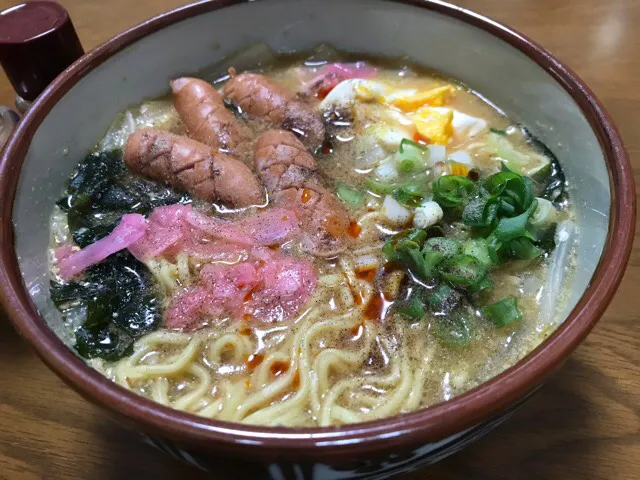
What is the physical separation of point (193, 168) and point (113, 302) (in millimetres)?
494

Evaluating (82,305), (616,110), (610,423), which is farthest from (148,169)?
(616,110)

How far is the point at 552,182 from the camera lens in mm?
1903

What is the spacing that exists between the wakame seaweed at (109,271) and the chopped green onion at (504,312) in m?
0.89

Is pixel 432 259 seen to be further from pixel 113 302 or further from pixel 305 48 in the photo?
pixel 305 48

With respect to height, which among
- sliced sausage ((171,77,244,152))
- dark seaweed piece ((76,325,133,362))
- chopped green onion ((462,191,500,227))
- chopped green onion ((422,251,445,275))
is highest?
sliced sausage ((171,77,244,152))

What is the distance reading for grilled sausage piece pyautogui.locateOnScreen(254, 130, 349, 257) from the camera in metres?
1.75

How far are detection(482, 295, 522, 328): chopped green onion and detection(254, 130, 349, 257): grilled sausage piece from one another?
1.50 ft

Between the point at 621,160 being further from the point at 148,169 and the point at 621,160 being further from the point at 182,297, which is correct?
the point at 148,169

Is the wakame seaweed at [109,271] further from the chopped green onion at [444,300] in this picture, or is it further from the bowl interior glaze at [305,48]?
the chopped green onion at [444,300]

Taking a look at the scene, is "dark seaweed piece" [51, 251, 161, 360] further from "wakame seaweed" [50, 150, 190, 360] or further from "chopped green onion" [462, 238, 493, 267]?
"chopped green onion" [462, 238, 493, 267]

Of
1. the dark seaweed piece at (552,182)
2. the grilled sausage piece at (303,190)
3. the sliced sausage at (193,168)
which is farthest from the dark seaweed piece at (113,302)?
the dark seaweed piece at (552,182)

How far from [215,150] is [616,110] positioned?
1580 millimetres

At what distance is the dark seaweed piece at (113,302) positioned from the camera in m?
1.54

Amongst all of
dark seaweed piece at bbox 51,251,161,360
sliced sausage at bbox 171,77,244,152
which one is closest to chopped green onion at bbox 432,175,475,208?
sliced sausage at bbox 171,77,244,152
